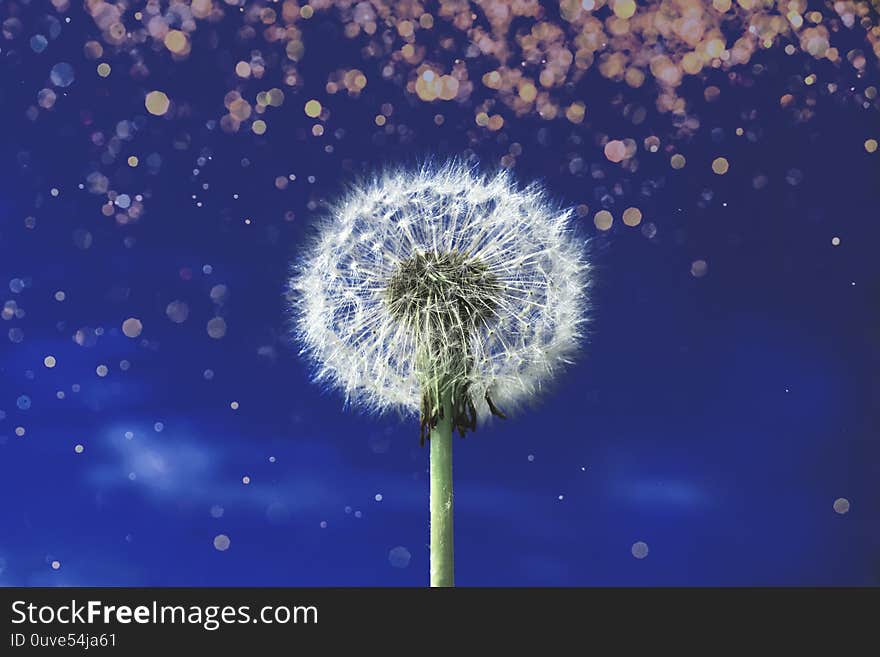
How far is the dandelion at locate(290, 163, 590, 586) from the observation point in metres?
2.62

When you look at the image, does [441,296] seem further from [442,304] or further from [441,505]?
[441,505]

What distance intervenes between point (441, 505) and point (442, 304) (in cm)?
58

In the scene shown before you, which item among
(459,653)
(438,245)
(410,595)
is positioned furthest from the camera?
(438,245)

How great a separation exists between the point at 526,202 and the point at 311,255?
0.69m

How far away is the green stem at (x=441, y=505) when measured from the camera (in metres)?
2.58

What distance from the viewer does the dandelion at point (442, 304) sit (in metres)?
2.62

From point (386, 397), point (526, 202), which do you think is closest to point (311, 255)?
point (386, 397)

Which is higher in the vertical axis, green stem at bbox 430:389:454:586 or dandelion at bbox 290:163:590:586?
dandelion at bbox 290:163:590:586

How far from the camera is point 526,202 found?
2.78m

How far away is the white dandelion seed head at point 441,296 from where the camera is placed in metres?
2.62

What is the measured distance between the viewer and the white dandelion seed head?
8.61ft

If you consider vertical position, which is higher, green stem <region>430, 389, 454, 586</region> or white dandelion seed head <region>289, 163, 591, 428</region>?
white dandelion seed head <region>289, 163, 591, 428</region>

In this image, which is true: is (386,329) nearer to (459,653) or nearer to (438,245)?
(438,245)

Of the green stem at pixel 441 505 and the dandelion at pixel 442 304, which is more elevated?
the dandelion at pixel 442 304
